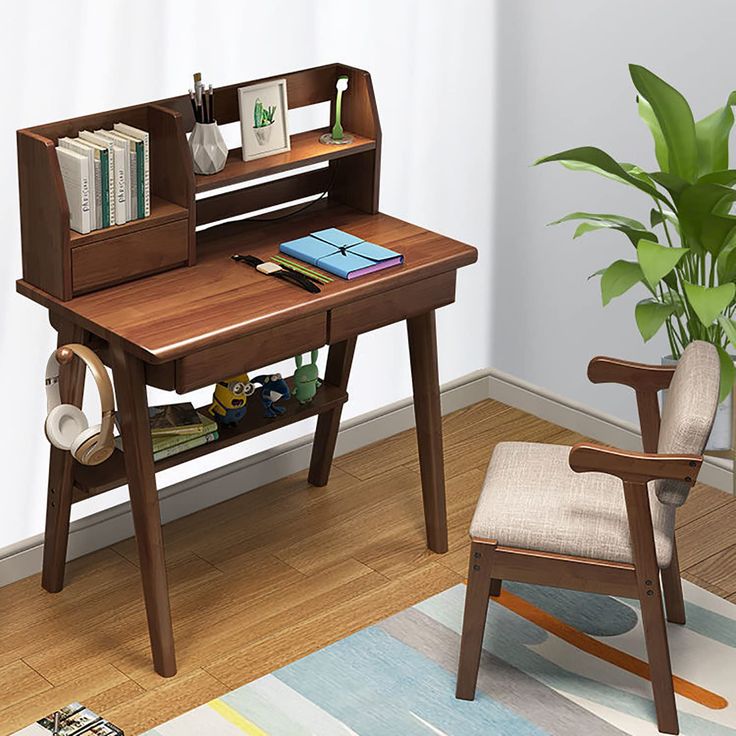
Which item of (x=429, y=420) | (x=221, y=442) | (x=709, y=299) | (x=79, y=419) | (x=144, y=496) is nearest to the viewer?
(x=144, y=496)

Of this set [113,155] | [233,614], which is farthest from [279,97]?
[233,614]

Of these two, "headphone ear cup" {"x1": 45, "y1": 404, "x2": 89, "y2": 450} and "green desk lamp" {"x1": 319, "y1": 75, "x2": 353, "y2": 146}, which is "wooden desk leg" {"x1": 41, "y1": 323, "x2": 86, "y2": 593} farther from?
"green desk lamp" {"x1": 319, "y1": 75, "x2": 353, "y2": 146}

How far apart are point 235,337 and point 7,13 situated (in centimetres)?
99

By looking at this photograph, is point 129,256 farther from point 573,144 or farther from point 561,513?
point 573,144

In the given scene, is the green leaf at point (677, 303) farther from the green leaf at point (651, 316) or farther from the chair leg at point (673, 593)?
the chair leg at point (673, 593)

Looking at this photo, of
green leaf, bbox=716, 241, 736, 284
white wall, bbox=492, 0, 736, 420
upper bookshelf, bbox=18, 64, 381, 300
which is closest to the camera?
upper bookshelf, bbox=18, 64, 381, 300

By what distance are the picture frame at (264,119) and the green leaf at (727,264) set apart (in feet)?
3.70

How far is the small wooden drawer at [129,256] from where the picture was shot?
307cm

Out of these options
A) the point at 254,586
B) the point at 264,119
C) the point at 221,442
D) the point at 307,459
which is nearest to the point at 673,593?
the point at 254,586

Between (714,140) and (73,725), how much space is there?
2086mm

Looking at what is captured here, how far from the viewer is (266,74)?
3.79m

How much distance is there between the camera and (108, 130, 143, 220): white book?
10.1ft

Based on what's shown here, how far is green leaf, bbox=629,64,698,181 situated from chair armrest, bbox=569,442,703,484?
94 cm

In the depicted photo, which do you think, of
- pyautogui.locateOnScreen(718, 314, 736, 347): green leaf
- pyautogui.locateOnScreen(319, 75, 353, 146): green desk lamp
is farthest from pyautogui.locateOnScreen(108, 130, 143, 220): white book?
pyautogui.locateOnScreen(718, 314, 736, 347): green leaf
